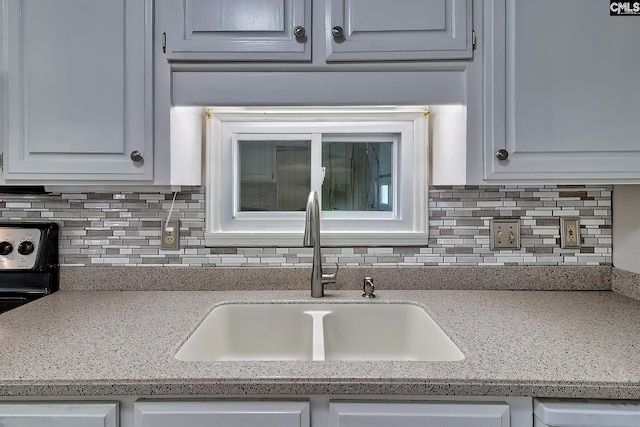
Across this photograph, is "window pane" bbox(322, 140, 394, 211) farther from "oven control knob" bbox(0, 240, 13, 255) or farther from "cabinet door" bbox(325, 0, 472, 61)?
"oven control knob" bbox(0, 240, 13, 255)

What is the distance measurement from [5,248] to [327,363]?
125 cm

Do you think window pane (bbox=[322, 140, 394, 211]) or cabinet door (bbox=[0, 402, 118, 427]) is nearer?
cabinet door (bbox=[0, 402, 118, 427])

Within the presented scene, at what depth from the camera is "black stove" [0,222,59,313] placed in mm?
1368

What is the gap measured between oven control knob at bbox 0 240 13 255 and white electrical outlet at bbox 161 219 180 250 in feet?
1.66

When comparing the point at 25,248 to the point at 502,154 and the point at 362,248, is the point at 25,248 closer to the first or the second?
the point at 362,248

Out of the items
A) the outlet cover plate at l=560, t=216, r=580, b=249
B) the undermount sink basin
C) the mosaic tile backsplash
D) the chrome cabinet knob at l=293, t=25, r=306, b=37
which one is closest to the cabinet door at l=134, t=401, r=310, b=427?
the undermount sink basin

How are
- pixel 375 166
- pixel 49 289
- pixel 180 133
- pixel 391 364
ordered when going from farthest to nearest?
pixel 375 166 → pixel 49 289 → pixel 180 133 → pixel 391 364

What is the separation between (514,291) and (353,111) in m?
0.88

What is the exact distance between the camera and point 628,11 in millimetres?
1111

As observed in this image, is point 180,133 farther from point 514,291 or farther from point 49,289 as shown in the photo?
point 514,291

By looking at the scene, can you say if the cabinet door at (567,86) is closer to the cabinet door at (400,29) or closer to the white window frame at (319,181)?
the cabinet door at (400,29)

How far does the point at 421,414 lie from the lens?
77 centimetres

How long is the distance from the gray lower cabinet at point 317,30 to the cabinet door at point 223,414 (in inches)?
35.3

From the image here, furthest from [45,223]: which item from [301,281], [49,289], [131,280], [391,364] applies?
[391,364]
